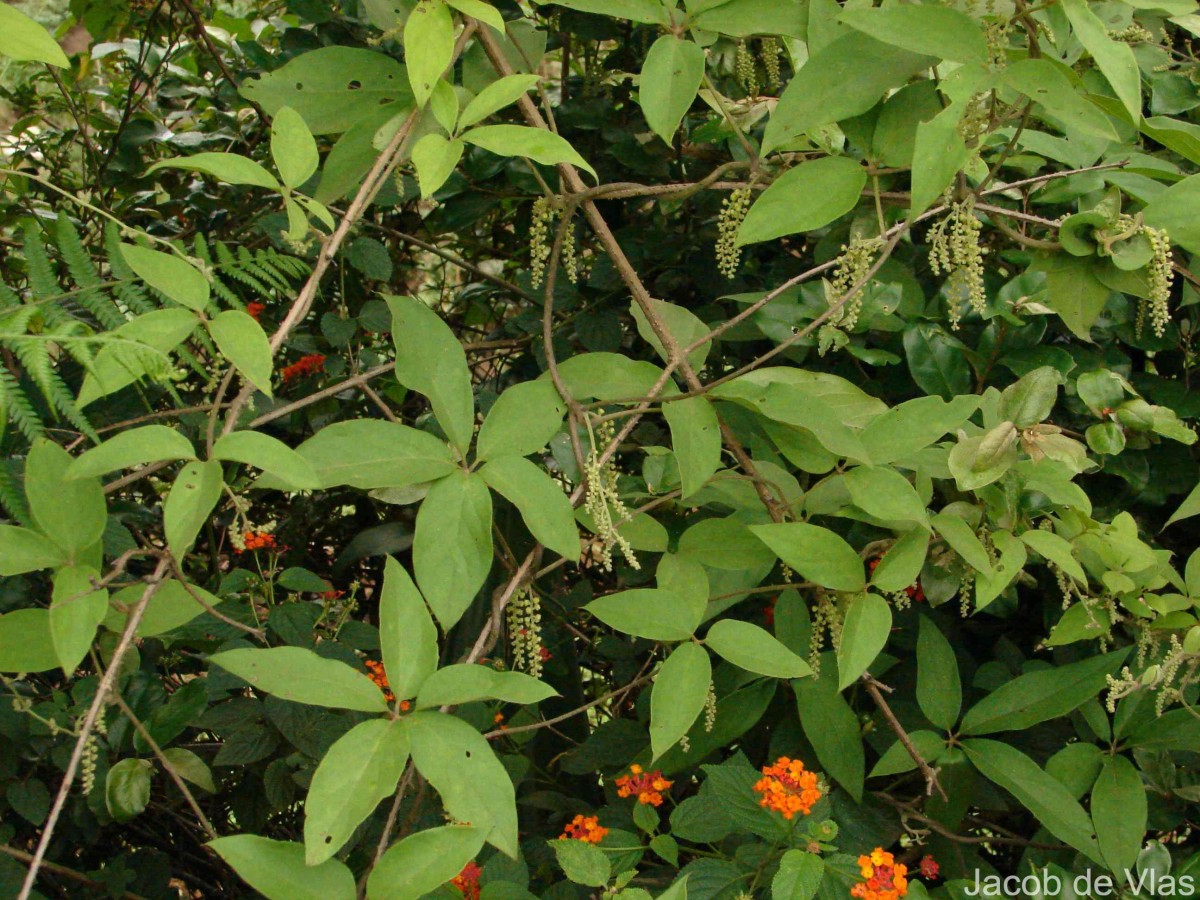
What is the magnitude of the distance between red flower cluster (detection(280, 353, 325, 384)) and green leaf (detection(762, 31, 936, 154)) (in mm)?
871

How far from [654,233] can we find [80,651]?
3.55 ft

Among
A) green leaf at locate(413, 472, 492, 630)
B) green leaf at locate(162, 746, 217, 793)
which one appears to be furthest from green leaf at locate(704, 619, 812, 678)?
green leaf at locate(162, 746, 217, 793)

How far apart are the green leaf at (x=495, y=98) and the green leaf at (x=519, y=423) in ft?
0.82

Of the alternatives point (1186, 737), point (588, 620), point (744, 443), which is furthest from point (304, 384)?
point (1186, 737)

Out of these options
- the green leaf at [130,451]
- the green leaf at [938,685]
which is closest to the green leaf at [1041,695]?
the green leaf at [938,685]

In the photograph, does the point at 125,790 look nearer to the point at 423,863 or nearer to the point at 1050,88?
the point at 423,863

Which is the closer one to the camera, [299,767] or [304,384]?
[299,767]

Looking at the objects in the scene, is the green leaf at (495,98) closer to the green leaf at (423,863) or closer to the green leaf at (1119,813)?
the green leaf at (423,863)

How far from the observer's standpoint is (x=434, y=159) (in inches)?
36.2

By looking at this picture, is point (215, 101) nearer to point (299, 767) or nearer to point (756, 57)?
point (756, 57)

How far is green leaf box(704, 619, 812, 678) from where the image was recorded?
39.0 inches

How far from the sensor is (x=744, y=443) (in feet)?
4.58

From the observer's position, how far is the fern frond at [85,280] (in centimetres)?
93

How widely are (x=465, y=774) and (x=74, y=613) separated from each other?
1.07ft
